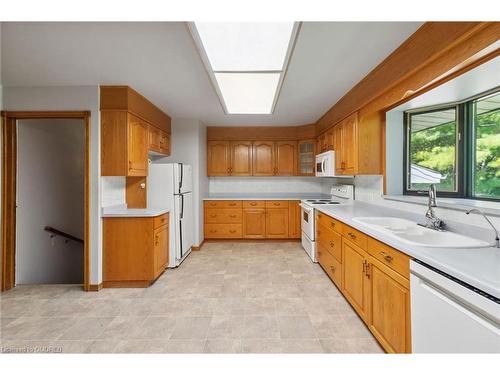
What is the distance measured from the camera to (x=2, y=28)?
1.62 metres

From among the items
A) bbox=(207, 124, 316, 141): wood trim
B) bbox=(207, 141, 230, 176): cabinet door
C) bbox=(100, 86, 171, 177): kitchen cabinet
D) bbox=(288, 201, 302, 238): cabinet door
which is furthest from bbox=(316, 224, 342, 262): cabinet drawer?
bbox=(100, 86, 171, 177): kitchen cabinet

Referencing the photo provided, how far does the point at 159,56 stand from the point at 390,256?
238cm

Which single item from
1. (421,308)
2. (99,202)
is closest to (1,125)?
(99,202)

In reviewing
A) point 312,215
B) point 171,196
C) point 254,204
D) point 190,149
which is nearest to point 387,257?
point 312,215

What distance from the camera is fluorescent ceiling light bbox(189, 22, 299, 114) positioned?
4.66ft

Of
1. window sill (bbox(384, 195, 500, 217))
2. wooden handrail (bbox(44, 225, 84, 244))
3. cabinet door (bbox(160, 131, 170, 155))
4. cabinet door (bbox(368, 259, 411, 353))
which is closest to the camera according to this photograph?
cabinet door (bbox(368, 259, 411, 353))

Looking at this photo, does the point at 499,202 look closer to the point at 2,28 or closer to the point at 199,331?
the point at 199,331

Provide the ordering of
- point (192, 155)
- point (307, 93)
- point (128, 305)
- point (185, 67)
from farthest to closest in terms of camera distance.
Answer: point (192, 155), point (307, 93), point (128, 305), point (185, 67)

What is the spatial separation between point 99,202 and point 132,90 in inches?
54.8

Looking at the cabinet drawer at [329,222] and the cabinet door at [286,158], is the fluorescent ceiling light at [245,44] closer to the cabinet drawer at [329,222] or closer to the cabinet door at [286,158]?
the cabinet drawer at [329,222]

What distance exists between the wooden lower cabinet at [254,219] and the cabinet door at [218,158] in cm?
67

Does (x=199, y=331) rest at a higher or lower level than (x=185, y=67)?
lower

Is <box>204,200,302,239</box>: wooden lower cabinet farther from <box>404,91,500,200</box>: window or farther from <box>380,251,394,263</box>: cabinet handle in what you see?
<box>380,251,394,263</box>: cabinet handle

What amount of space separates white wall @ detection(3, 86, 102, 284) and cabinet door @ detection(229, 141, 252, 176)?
2627 millimetres
